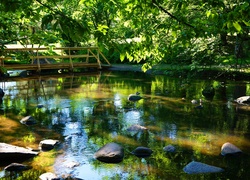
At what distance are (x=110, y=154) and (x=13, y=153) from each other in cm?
203

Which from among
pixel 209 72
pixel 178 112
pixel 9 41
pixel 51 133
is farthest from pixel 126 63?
pixel 9 41

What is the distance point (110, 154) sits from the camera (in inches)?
263

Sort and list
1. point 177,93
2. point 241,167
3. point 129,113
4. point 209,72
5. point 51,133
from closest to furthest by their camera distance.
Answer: point 241,167 → point 51,133 → point 129,113 → point 177,93 → point 209,72

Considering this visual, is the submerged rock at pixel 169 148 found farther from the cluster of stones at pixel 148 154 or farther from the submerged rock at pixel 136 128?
the submerged rock at pixel 136 128

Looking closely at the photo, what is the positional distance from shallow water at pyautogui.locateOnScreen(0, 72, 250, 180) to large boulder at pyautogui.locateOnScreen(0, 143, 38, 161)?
0.68m

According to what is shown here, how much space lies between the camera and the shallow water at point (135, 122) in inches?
250

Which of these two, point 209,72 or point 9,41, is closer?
point 9,41

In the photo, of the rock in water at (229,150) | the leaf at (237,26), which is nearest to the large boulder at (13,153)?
the rock in water at (229,150)

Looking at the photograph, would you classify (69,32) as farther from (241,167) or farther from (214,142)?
(214,142)

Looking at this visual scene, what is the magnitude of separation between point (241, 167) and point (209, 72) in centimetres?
1310

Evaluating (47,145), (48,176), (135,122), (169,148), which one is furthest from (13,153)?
(135,122)

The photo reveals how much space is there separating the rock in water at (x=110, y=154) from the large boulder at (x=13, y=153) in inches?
56.1

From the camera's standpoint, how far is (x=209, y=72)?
18922 millimetres

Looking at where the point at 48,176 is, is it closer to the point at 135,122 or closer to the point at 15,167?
the point at 15,167
